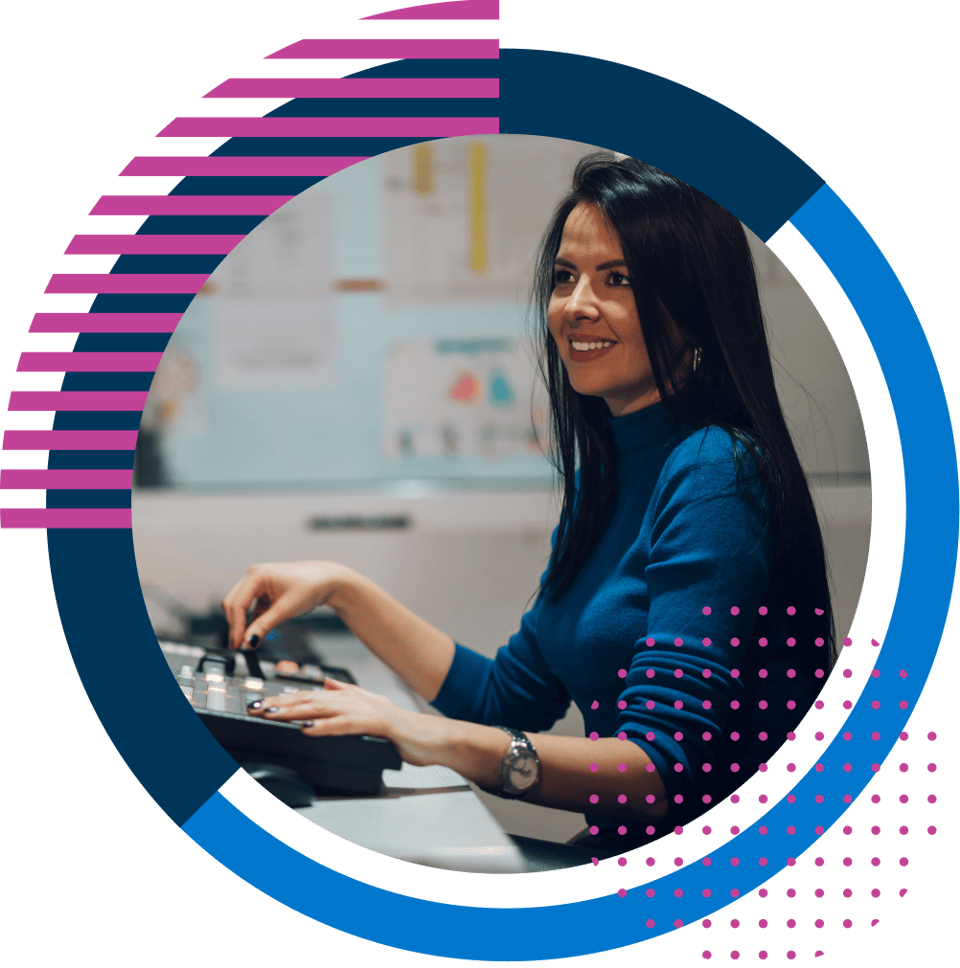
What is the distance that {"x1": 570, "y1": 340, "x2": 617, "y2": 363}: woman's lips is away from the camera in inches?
35.2

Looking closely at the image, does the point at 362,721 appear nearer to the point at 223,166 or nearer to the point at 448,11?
the point at 223,166

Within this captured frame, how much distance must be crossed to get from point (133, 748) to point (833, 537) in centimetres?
82

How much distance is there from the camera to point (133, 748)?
2.94 ft

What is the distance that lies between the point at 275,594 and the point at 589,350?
0.48 meters

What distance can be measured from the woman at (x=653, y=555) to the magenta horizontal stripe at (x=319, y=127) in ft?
0.46

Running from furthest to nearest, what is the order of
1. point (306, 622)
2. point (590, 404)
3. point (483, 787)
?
point (306, 622), point (590, 404), point (483, 787)

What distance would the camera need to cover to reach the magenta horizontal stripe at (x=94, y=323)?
2.89ft

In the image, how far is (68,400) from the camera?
89 cm

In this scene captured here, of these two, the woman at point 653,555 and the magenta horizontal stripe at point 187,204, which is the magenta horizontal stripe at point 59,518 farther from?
the magenta horizontal stripe at point 187,204

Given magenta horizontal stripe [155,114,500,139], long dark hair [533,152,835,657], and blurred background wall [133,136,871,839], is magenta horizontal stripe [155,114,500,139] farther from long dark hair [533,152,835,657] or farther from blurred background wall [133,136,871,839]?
blurred background wall [133,136,871,839]

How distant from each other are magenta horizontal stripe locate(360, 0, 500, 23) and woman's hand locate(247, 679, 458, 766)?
0.67 m

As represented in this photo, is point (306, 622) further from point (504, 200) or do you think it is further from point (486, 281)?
point (504, 200)

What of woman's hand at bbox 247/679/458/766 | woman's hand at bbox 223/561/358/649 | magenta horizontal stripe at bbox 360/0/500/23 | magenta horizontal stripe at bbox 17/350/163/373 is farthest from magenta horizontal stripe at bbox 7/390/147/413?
magenta horizontal stripe at bbox 360/0/500/23

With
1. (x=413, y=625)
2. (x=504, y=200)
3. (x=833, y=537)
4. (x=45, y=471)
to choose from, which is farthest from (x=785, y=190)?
(x=504, y=200)
